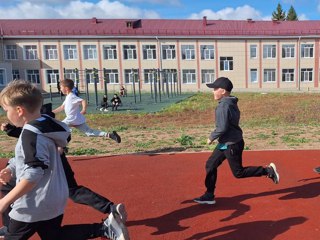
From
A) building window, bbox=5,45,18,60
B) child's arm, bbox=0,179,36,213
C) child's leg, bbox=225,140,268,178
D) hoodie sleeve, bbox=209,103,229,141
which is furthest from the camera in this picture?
building window, bbox=5,45,18,60

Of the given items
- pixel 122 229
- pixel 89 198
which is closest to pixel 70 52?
pixel 89 198

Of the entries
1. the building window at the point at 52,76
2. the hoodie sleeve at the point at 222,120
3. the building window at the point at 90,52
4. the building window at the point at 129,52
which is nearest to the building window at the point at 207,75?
the building window at the point at 129,52

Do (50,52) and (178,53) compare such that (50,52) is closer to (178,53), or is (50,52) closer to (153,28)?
Answer: (153,28)

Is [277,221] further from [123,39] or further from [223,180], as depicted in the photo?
[123,39]

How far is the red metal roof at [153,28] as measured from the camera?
47.5 metres

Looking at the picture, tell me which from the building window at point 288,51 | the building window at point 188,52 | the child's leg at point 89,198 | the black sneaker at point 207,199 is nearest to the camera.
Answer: the child's leg at point 89,198

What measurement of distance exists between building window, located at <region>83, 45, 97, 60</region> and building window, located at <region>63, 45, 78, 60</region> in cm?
114

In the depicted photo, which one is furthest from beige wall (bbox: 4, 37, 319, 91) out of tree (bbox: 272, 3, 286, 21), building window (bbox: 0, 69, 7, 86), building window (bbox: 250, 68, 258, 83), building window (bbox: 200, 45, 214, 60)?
tree (bbox: 272, 3, 286, 21)

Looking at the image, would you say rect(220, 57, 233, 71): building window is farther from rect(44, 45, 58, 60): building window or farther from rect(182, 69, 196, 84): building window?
rect(44, 45, 58, 60): building window

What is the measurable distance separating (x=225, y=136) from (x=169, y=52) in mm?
44367

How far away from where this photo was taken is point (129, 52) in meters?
47.8

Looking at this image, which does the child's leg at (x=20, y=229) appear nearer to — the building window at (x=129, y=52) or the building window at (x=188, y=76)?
the building window at (x=129, y=52)

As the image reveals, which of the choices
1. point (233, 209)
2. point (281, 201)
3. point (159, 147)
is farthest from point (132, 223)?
point (159, 147)

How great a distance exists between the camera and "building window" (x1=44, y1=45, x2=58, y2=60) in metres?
47.8
